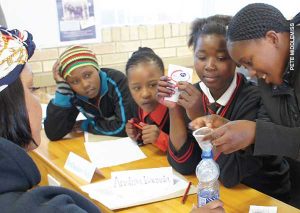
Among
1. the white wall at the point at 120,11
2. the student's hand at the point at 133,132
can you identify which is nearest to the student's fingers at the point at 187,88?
the student's hand at the point at 133,132

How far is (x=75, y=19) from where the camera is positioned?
2.78 metres

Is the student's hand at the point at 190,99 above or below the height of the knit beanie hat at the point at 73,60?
below

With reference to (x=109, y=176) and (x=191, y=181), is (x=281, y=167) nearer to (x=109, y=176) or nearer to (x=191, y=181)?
(x=191, y=181)

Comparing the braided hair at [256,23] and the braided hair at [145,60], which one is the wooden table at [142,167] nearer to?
the braided hair at [145,60]

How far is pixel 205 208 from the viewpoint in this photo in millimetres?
1021

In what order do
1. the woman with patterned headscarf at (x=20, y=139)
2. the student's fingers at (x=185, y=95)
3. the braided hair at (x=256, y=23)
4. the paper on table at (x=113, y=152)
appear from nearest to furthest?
the woman with patterned headscarf at (x=20, y=139) → the braided hair at (x=256, y=23) → the student's fingers at (x=185, y=95) → the paper on table at (x=113, y=152)

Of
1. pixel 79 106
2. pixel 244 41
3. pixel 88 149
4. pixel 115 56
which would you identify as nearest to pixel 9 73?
pixel 244 41

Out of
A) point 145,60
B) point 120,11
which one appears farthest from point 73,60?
point 120,11

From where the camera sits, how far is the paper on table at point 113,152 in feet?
5.11

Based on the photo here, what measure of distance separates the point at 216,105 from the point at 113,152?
52 centimetres

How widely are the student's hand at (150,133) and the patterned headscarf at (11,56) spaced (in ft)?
2.64

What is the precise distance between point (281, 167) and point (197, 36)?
0.64m

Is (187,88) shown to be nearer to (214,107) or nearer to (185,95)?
(185,95)

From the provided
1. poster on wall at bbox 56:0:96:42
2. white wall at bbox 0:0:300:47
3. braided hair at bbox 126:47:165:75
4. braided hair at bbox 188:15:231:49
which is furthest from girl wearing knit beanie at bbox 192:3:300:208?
poster on wall at bbox 56:0:96:42
